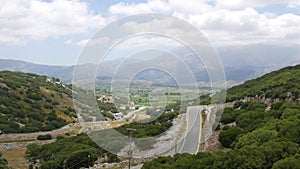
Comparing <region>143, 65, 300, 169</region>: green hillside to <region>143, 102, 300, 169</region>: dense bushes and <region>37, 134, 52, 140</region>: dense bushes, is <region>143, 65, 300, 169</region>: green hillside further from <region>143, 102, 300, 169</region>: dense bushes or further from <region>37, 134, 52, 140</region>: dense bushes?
<region>37, 134, 52, 140</region>: dense bushes

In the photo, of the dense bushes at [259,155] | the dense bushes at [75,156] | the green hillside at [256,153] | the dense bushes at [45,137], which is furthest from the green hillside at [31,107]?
the dense bushes at [259,155]

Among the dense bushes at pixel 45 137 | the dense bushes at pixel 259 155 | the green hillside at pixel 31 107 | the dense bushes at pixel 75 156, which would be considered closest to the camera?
the dense bushes at pixel 259 155

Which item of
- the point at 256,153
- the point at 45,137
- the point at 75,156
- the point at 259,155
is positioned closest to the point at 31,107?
the point at 45,137

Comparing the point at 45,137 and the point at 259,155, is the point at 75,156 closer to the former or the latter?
the point at 259,155

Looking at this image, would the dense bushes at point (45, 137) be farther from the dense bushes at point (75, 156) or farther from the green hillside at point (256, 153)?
the green hillside at point (256, 153)

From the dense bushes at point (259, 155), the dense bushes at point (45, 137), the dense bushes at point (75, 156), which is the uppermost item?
the dense bushes at point (259, 155)

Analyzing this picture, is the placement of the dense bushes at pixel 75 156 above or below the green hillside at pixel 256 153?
below

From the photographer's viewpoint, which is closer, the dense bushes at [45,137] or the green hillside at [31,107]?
the dense bushes at [45,137]

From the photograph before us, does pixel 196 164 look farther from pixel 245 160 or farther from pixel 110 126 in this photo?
pixel 110 126
